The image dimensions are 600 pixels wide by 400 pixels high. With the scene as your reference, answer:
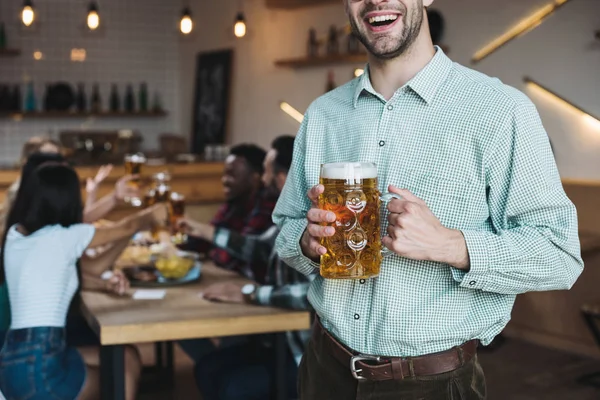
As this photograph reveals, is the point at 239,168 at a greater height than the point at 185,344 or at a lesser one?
greater

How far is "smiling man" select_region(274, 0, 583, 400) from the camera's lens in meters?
1.35

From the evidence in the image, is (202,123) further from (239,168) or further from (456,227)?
(456,227)

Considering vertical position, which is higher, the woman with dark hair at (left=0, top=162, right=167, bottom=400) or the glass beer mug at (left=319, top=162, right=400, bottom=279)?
the glass beer mug at (left=319, top=162, right=400, bottom=279)

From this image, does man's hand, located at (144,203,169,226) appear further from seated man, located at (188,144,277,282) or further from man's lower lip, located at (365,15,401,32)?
man's lower lip, located at (365,15,401,32)

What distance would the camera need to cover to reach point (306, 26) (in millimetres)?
6785

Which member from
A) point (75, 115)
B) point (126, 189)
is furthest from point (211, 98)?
point (126, 189)

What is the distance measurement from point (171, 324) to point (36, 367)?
0.57 meters

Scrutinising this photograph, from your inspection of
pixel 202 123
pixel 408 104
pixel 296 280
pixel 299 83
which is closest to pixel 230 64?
pixel 202 123

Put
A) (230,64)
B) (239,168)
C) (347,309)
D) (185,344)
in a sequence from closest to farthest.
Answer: (347,309) → (239,168) → (185,344) → (230,64)

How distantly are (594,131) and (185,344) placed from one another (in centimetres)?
268

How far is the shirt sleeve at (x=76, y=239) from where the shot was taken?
2.82 m

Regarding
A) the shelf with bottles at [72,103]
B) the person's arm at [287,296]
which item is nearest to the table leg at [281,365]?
the person's arm at [287,296]

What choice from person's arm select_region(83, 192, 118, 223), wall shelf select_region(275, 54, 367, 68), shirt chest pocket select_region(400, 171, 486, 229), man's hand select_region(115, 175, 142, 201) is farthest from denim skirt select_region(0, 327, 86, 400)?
wall shelf select_region(275, 54, 367, 68)

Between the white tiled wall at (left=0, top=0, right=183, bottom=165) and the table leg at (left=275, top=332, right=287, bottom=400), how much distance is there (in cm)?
621
